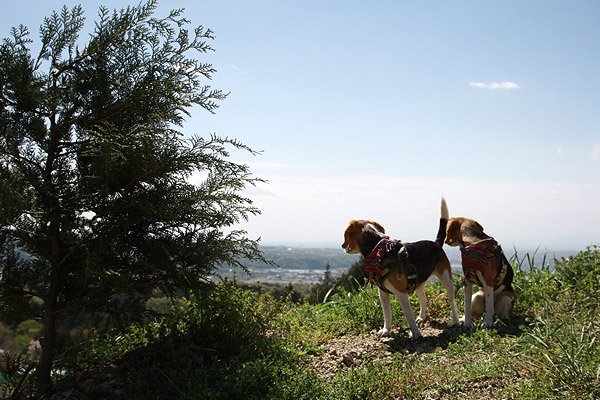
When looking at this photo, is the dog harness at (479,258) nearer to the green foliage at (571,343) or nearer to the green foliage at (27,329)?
the green foliage at (571,343)

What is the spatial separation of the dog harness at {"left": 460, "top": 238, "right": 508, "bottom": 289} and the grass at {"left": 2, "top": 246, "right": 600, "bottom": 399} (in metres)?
0.75

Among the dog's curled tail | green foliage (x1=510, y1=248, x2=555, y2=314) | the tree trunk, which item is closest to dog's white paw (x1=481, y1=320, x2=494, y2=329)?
green foliage (x1=510, y1=248, x2=555, y2=314)

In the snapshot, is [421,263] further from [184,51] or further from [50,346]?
[50,346]

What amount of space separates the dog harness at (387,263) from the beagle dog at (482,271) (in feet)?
3.31

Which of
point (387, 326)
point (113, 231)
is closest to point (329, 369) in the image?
point (387, 326)

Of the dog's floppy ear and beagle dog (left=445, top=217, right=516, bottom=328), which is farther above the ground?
the dog's floppy ear

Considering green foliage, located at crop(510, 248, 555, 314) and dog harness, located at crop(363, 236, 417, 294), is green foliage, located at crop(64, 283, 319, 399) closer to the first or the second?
dog harness, located at crop(363, 236, 417, 294)

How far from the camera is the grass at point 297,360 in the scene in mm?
4125

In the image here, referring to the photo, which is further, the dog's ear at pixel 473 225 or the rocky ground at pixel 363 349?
the dog's ear at pixel 473 225

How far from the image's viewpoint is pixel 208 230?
4.78 m

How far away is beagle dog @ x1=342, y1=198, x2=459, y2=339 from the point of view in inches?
232

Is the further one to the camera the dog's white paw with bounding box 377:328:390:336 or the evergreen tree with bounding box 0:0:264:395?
the dog's white paw with bounding box 377:328:390:336

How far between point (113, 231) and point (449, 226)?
4.80 meters

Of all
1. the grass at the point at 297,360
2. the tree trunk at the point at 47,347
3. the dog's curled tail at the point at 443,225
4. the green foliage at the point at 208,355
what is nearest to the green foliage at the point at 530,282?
the grass at the point at 297,360
